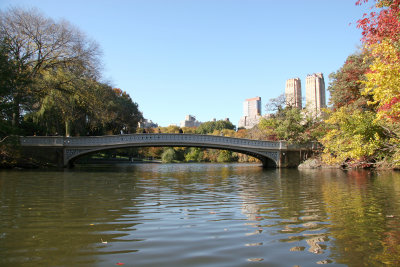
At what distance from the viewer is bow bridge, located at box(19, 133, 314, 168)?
2238 centimetres

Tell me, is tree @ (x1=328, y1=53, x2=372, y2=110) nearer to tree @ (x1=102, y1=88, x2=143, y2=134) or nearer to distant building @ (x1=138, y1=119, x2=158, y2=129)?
tree @ (x1=102, y1=88, x2=143, y2=134)

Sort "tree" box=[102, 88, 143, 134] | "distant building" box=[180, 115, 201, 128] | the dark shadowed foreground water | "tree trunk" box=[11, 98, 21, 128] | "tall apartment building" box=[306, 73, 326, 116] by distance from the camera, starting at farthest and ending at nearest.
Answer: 1. "distant building" box=[180, 115, 201, 128]
2. "tall apartment building" box=[306, 73, 326, 116]
3. "tree" box=[102, 88, 143, 134]
4. "tree trunk" box=[11, 98, 21, 128]
5. the dark shadowed foreground water

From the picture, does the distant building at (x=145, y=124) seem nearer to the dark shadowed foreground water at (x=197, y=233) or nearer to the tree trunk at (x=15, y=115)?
the tree trunk at (x=15, y=115)

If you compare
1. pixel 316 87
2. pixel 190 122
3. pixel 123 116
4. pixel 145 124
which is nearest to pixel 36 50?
pixel 123 116

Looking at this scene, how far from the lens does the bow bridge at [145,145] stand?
2238 centimetres

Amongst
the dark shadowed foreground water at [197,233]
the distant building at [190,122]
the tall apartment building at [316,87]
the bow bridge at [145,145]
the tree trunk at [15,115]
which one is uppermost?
the tall apartment building at [316,87]

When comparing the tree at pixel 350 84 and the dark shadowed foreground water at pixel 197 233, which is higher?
the tree at pixel 350 84

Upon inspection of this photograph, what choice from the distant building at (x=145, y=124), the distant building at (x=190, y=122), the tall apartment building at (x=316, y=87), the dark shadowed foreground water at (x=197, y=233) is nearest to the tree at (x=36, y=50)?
the dark shadowed foreground water at (x=197, y=233)

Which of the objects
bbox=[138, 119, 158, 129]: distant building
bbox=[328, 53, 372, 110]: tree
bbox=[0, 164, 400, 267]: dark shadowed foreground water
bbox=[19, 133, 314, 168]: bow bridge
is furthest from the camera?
bbox=[138, 119, 158, 129]: distant building

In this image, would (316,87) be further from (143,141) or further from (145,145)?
(143,141)

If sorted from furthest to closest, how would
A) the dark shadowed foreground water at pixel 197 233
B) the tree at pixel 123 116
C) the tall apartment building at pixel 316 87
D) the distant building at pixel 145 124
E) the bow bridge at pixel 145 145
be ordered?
1. the tall apartment building at pixel 316 87
2. the distant building at pixel 145 124
3. the tree at pixel 123 116
4. the bow bridge at pixel 145 145
5. the dark shadowed foreground water at pixel 197 233

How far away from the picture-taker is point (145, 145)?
24.2m

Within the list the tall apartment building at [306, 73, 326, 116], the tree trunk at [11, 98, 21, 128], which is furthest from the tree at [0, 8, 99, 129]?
the tall apartment building at [306, 73, 326, 116]

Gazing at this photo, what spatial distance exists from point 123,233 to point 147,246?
0.69 meters
